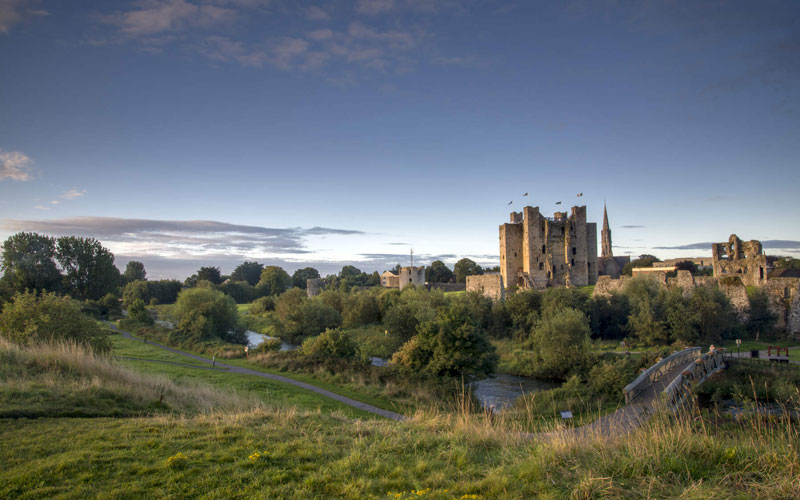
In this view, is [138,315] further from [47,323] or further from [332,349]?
[332,349]

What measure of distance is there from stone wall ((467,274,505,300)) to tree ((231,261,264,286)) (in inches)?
3147

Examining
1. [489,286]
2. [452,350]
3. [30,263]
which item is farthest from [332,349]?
[30,263]

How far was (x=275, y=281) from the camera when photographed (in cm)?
8188

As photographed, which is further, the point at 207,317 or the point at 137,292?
the point at 137,292

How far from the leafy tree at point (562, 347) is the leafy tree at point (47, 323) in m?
22.7

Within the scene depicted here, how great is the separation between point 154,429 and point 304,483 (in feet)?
12.1

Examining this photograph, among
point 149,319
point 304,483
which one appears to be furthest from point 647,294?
point 149,319

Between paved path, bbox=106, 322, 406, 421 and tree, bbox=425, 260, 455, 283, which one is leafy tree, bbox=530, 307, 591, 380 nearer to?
paved path, bbox=106, 322, 406, 421

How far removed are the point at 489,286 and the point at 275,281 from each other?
5286cm

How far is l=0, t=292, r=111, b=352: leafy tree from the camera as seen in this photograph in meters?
16.7

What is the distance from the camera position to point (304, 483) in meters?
5.00

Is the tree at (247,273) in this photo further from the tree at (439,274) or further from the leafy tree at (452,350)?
the leafy tree at (452,350)

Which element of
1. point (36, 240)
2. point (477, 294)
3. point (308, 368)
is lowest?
point (308, 368)

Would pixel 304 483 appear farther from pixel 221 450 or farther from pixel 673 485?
pixel 673 485
